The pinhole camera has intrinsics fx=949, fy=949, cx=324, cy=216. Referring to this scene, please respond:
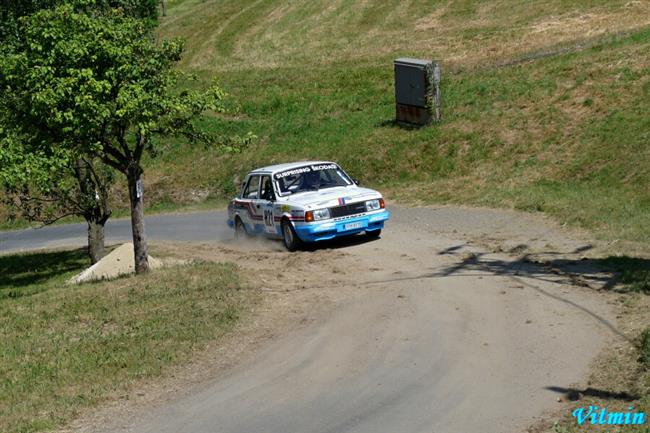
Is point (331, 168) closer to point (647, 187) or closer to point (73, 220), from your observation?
point (647, 187)

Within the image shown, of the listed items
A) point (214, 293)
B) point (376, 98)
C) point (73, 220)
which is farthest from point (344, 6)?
point (214, 293)

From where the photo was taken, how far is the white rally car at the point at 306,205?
17.7 metres

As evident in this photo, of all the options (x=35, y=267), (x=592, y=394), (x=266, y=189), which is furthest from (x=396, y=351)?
(x=35, y=267)

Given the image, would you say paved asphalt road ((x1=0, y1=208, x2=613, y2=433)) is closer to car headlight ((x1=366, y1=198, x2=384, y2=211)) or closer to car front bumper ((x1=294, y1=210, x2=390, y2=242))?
car front bumper ((x1=294, y1=210, x2=390, y2=242))

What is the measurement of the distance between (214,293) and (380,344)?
4055 millimetres

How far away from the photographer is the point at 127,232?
93.3 ft

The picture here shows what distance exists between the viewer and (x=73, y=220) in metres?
33.4


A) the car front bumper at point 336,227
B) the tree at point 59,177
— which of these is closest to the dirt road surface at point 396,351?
the car front bumper at point 336,227

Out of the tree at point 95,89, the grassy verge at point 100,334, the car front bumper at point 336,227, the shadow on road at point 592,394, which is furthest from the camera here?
the car front bumper at point 336,227

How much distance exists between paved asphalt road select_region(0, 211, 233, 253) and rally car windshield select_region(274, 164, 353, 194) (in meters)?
3.91

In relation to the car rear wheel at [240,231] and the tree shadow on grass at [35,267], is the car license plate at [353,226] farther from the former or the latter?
the tree shadow on grass at [35,267]

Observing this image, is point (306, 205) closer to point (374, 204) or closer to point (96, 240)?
point (374, 204)

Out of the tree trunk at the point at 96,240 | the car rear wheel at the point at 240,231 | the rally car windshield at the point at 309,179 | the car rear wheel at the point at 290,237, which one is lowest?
the tree trunk at the point at 96,240

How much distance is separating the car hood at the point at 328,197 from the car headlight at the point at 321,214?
8 centimetres
